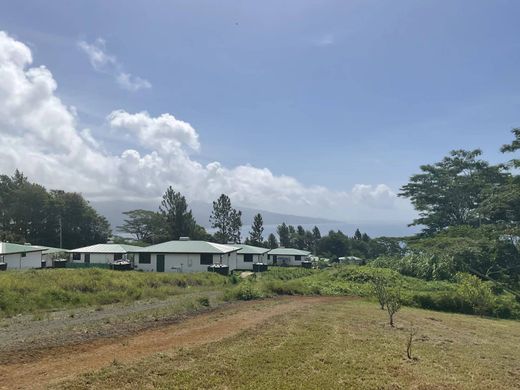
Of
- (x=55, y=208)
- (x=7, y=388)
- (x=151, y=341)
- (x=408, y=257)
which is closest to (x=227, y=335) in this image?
(x=151, y=341)

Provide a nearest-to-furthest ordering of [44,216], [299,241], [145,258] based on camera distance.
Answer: [145,258]
[44,216]
[299,241]

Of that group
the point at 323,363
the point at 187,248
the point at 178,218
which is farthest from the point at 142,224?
the point at 323,363

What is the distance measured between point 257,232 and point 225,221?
20.7 feet

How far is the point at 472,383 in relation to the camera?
7.73 m

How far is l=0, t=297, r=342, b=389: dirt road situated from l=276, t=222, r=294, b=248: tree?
73.7 meters

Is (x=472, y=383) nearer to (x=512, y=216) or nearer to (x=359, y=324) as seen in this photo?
(x=359, y=324)

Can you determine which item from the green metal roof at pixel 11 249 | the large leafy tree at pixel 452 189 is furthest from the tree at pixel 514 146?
the green metal roof at pixel 11 249

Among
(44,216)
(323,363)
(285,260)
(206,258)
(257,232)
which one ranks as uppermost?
(44,216)

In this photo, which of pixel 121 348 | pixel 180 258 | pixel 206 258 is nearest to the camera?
pixel 121 348

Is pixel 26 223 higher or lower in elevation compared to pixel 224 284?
higher

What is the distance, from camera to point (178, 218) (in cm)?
6894

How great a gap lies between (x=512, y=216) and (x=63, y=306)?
1686 inches

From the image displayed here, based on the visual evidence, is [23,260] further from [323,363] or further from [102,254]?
[323,363]

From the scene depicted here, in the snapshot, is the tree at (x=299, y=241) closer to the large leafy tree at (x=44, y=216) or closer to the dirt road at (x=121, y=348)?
the large leafy tree at (x=44, y=216)
